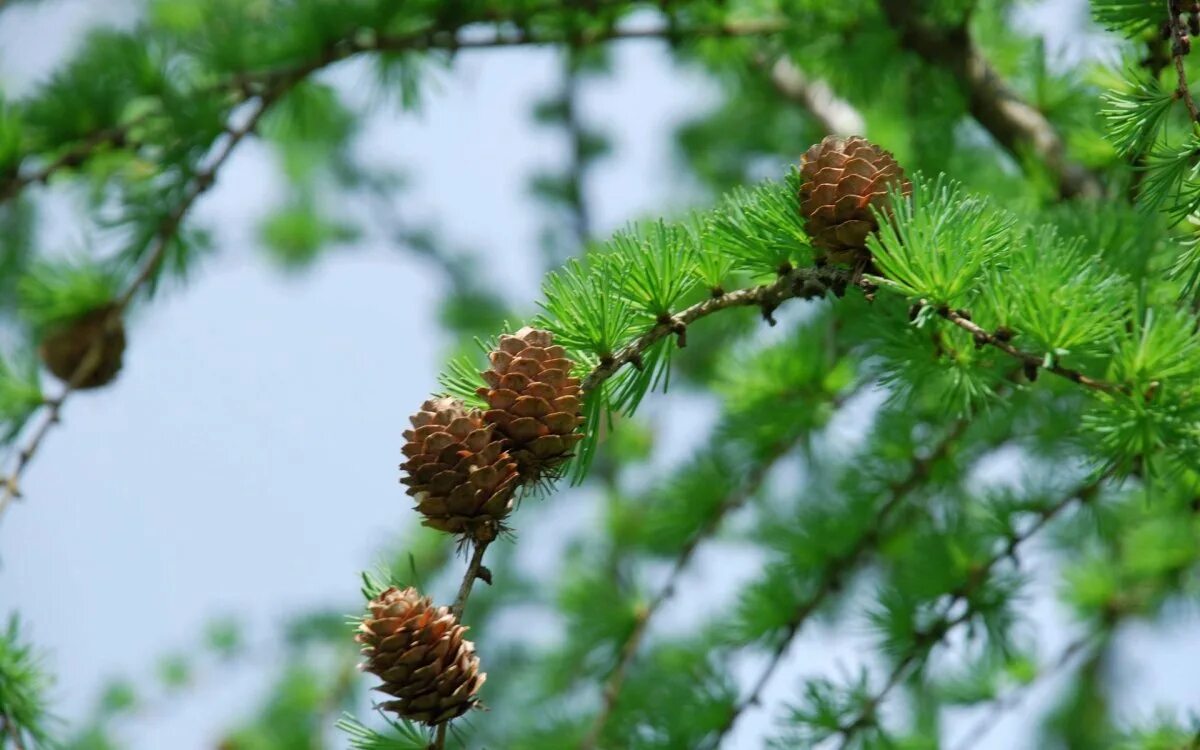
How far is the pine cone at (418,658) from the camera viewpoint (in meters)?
0.56

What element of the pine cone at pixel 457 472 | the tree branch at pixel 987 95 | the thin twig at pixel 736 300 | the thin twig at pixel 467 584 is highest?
the tree branch at pixel 987 95

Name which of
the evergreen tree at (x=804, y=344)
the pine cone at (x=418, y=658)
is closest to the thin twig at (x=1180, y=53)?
the evergreen tree at (x=804, y=344)

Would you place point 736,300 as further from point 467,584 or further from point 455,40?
point 455,40

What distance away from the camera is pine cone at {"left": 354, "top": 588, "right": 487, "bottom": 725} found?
0.56m

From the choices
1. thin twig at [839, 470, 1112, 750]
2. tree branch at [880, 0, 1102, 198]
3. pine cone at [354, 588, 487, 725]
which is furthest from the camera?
tree branch at [880, 0, 1102, 198]

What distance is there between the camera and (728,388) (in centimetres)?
107

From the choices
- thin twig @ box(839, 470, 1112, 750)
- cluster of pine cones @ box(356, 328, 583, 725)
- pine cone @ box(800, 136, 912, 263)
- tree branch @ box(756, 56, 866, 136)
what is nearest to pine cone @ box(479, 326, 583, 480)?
cluster of pine cones @ box(356, 328, 583, 725)

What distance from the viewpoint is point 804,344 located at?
1044mm

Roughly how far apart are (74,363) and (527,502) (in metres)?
1.04

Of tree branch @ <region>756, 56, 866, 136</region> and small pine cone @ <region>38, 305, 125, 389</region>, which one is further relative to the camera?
tree branch @ <region>756, 56, 866, 136</region>

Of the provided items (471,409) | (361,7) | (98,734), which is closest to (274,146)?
(98,734)

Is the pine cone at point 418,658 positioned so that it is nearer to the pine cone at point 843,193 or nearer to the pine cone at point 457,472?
the pine cone at point 457,472

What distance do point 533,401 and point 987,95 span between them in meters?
0.70

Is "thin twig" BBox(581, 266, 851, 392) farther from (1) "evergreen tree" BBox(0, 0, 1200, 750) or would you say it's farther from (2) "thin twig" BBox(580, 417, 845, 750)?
(2) "thin twig" BBox(580, 417, 845, 750)
